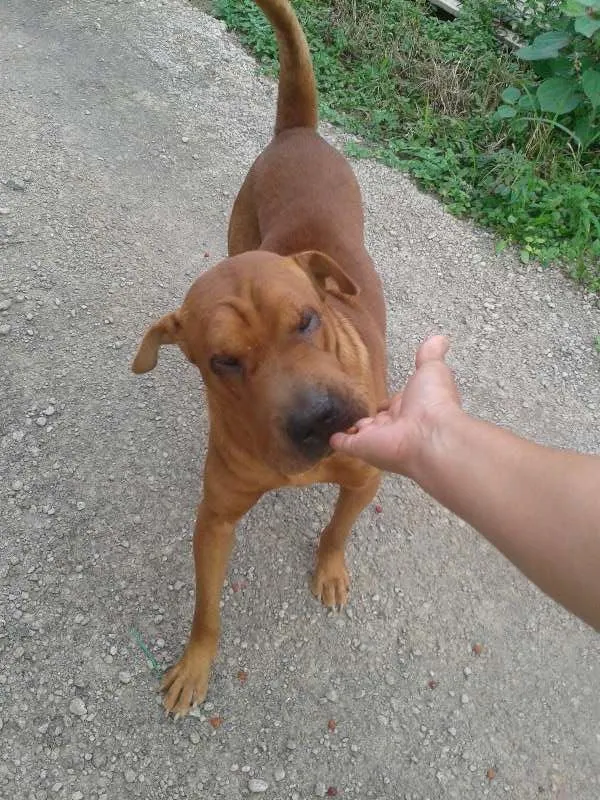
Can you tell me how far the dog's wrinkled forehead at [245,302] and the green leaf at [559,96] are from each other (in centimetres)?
360

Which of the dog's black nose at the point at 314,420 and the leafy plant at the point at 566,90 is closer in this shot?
the dog's black nose at the point at 314,420

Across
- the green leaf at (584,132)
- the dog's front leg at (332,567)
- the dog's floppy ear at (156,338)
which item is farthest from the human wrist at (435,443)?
the green leaf at (584,132)

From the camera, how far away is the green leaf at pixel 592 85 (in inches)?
200

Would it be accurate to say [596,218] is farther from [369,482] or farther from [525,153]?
[369,482]

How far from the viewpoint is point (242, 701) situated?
11.2 ft

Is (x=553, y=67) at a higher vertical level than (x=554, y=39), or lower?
lower

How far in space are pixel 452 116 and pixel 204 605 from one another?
447 cm

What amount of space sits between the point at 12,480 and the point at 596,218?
4.19 meters

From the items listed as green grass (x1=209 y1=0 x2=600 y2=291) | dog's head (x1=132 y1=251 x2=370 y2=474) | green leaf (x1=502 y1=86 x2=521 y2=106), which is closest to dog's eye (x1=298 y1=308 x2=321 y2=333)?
dog's head (x1=132 y1=251 x2=370 y2=474)

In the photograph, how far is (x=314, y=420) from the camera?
94.9 inches

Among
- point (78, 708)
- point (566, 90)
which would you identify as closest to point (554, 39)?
point (566, 90)

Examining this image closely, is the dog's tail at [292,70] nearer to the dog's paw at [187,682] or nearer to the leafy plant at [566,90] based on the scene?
the leafy plant at [566,90]

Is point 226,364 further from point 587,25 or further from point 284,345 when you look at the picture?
point 587,25

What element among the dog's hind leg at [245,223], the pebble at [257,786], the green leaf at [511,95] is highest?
the green leaf at [511,95]
